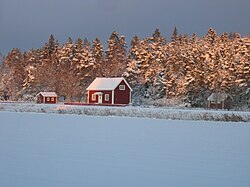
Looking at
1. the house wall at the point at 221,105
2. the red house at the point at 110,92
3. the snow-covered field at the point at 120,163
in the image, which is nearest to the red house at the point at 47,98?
the red house at the point at 110,92

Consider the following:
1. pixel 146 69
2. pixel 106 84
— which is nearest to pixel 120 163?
pixel 106 84

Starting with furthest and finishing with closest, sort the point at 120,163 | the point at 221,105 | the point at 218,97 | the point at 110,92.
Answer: the point at 110,92 < the point at 221,105 < the point at 218,97 < the point at 120,163

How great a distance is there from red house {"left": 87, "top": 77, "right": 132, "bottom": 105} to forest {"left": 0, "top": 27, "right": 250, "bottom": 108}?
95.0 inches

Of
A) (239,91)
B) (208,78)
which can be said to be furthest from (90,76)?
(239,91)

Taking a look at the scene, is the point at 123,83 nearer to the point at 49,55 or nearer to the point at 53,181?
the point at 49,55

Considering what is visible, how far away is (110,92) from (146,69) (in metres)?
13.3

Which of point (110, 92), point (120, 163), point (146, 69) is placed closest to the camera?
point (120, 163)

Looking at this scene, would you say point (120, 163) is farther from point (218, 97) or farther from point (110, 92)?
point (110, 92)

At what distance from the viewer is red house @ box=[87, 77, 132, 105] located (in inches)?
1906

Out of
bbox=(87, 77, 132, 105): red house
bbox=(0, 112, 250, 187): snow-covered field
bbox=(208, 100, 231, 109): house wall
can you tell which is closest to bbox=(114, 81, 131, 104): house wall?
bbox=(87, 77, 132, 105): red house

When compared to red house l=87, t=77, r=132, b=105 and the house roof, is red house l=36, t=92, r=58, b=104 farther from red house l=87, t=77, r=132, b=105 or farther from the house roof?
the house roof

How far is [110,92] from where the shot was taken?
48.3m

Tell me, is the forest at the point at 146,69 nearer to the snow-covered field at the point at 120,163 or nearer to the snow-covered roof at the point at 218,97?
the snow-covered roof at the point at 218,97

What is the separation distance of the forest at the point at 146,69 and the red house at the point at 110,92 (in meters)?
2.41
